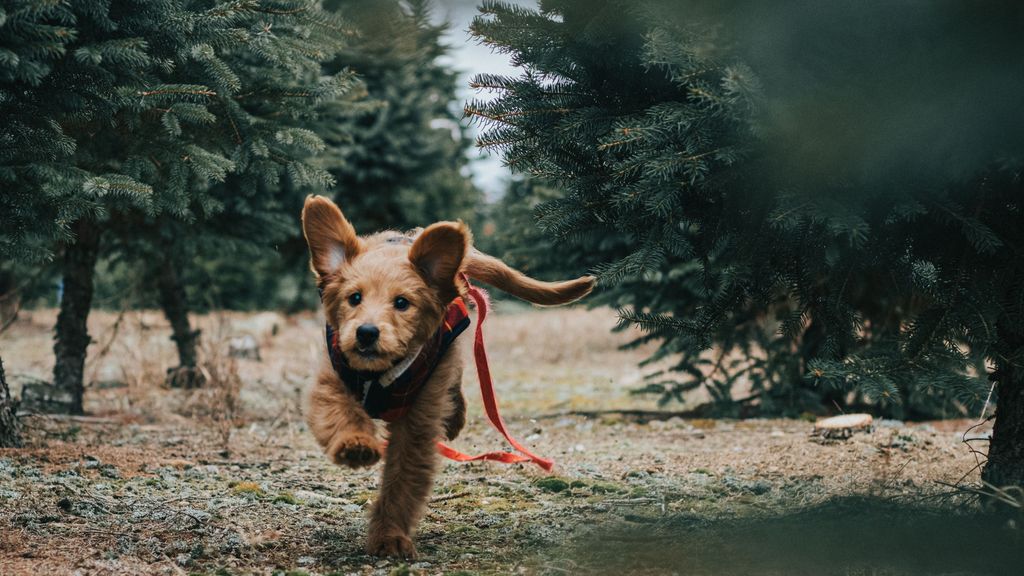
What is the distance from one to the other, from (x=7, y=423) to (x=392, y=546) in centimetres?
296

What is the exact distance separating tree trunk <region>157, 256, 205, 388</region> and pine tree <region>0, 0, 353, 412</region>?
3.13 m

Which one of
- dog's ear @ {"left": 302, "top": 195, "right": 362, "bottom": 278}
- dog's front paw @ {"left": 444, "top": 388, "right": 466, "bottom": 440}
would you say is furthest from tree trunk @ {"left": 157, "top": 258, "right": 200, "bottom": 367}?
dog's ear @ {"left": 302, "top": 195, "right": 362, "bottom": 278}

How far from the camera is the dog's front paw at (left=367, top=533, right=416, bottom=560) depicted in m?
3.46

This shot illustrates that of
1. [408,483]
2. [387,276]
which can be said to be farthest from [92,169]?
[408,483]

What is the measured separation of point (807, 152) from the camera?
2.82 meters

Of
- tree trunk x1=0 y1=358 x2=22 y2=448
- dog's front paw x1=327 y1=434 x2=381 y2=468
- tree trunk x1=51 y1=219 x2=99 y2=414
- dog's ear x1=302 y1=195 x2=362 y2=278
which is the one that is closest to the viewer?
dog's front paw x1=327 y1=434 x2=381 y2=468

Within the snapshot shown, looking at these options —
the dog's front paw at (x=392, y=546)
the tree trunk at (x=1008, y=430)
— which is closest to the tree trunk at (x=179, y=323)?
the dog's front paw at (x=392, y=546)

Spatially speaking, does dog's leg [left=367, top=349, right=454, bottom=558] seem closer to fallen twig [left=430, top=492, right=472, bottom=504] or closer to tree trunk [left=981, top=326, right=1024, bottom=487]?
fallen twig [left=430, top=492, right=472, bottom=504]

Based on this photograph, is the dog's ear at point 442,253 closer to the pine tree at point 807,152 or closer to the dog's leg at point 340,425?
Result: the pine tree at point 807,152

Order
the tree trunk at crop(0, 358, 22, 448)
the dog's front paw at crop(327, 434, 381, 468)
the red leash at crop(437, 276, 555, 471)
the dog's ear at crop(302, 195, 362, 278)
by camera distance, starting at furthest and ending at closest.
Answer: the tree trunk at crop(0, 358, 22, 448) → the red leash at crop(437, 276, 555, 471) → the dog's ear at crop(302, 195, 362, 278) → the dog's front paw at crop(327, 434, 381, 468)

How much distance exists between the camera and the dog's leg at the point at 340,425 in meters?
3.15

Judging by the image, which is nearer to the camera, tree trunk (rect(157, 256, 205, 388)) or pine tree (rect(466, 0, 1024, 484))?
pine tree (rect(466, 0, 1024, 484))

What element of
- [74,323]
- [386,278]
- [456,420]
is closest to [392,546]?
[386,278]

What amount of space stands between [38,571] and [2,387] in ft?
7.34
